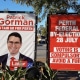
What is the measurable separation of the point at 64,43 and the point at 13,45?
1.82 m

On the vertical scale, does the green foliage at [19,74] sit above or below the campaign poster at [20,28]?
below

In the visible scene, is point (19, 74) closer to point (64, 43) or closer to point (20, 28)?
point (20, 28)

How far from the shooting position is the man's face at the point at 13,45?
1131cm

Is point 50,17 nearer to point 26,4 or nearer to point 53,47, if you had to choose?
point 53,47

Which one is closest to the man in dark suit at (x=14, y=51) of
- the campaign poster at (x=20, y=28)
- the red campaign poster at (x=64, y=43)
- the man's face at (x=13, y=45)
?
the man's face at (x=13, y=45)

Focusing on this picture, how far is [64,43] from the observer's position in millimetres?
11305

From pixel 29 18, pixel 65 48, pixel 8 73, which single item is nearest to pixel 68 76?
pixel 65 48

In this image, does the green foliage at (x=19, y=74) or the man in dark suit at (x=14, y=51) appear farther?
the man in dark suit at (x=14, y=51)

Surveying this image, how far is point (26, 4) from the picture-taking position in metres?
14.3

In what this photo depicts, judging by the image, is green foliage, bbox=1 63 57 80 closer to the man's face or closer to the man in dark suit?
the man in dark suit

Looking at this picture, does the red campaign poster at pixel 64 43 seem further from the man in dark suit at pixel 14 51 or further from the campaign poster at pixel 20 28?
the man in dark suit at pixel 14 51

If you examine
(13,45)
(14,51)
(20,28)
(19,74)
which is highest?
(20,28)

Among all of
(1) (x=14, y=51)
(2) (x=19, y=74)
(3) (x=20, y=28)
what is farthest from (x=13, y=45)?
(2) (x=19, y=74)

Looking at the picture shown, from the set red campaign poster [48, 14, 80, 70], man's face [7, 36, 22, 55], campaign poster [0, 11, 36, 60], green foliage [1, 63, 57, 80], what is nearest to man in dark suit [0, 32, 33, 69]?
man's face [7, 36, 22, 55]
